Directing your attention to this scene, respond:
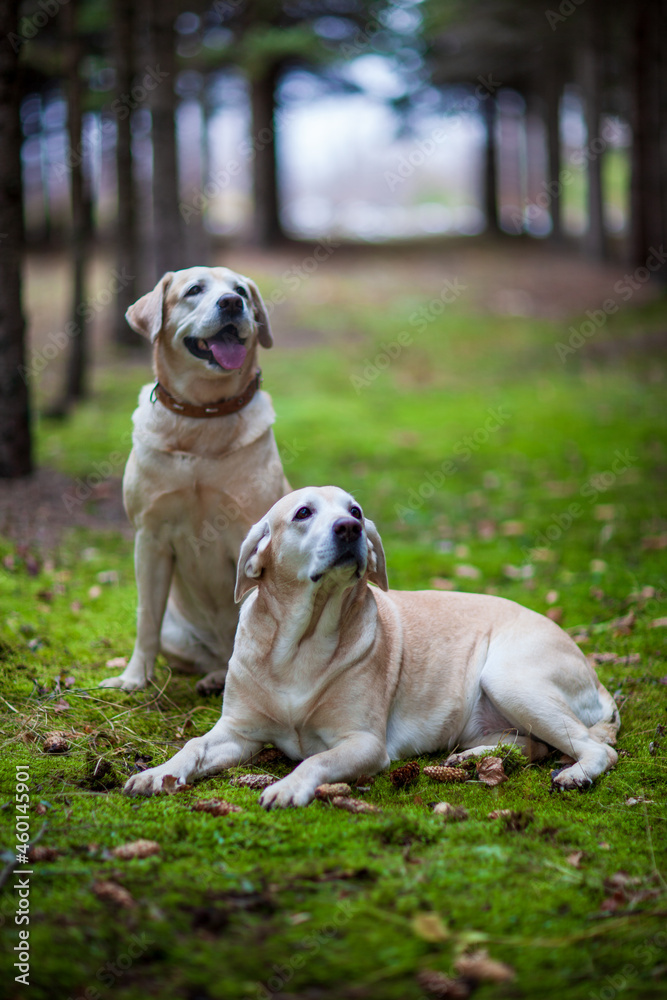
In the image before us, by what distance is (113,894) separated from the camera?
2600 mm

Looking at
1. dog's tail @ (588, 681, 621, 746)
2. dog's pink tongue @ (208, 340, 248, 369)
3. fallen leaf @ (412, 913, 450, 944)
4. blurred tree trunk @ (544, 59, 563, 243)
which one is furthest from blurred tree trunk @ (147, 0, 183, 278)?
blurred tree trunk @ (544, 59, 563, 243)

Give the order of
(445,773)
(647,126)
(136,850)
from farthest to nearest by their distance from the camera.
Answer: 1. (647,126)
2. (445,773)
3. (136,850)

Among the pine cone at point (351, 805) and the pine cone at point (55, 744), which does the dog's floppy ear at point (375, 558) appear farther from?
the pine cone at point (55, 744)

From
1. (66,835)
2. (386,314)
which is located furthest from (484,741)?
(386,314)

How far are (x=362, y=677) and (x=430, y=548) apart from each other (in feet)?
12.6

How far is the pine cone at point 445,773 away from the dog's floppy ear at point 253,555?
1.14 metres

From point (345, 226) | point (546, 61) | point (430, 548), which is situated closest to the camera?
point (430, 548)

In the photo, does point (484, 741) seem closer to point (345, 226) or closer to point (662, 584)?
point (662, 584)

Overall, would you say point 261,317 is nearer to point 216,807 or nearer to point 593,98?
point 216,807

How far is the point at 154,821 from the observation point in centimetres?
315

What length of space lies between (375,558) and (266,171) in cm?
2130

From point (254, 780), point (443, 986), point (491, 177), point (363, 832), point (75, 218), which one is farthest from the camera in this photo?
point (491, 177)

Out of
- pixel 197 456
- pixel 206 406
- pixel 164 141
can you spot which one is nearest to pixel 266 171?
pixel 164 141

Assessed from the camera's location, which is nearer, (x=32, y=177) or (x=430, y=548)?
(x=430, y=548)
